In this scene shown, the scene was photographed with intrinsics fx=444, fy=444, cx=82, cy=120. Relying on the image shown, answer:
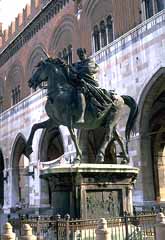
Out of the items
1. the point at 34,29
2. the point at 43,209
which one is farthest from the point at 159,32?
the point at 34,29

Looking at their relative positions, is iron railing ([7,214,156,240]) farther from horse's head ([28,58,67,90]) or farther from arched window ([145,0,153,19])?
arched window ([145,0,153,19])

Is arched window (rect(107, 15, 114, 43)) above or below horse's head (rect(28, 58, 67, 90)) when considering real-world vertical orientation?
above

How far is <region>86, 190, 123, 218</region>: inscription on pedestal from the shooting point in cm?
678

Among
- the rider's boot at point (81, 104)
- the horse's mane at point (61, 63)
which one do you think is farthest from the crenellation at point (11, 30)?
the rider's boot at point (81, 104)

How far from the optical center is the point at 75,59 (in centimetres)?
2078

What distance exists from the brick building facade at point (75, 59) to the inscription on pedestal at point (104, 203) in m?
1.10

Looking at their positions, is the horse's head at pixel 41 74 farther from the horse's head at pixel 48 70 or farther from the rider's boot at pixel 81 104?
the rider's boot at pixel 81 104

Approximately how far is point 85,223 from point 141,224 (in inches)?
37.9

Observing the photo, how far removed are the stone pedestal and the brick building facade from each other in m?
0.90

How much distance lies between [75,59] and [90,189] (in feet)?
47.6

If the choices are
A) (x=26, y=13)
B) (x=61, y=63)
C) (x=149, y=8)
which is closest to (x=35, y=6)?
(x=26, y=13)

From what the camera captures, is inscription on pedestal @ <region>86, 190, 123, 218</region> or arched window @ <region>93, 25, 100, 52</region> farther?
arched window @ <region>93, 25, 100, 52</region>

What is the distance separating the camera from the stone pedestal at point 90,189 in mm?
6691

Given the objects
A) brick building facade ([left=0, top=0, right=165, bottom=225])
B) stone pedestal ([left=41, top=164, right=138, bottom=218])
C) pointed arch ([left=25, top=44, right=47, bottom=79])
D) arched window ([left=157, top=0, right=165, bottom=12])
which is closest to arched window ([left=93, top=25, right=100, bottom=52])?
brick building facade ([left=0, top=0, right=165, bottom=225])
